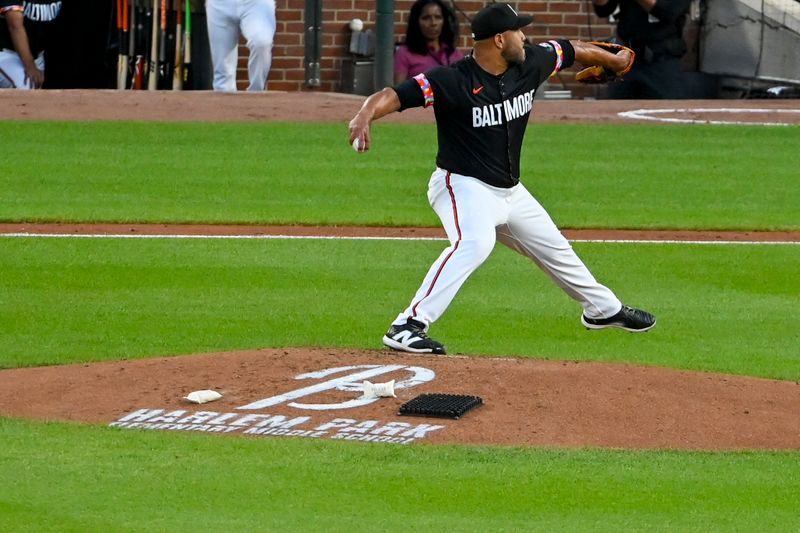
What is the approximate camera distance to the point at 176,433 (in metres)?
6.77

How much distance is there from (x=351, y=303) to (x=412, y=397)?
262 centimetres

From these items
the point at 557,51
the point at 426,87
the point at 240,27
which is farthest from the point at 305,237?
the point at 240,27

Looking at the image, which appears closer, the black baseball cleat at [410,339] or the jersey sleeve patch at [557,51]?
the black baseball cleat at [410,339]

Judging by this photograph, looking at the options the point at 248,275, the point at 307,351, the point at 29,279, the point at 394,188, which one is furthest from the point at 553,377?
the point at 394,188

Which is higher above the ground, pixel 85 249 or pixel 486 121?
pixel 486 121

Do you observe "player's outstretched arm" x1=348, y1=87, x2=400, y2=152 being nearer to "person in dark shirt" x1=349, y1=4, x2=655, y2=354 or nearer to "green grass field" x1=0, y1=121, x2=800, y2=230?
"person in dark shirt" x1=349, y1=4, x2=655, y2=354

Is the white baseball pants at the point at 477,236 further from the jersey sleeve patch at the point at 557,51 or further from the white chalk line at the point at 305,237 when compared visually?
the white chalk line at the point at 305,237

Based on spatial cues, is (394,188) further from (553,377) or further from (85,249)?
(553,377)

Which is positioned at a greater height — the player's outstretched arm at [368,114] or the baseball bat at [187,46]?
the player's outstretched arm at [368,114]

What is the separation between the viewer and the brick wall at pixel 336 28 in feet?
64.3

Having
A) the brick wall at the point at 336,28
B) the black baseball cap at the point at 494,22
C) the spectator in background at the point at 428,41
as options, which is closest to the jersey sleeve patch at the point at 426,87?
the black baseball cap at the point at 494,22

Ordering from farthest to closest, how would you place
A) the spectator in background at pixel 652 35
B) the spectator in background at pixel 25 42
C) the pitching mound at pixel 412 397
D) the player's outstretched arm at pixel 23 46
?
the spectator in background at pixel 652 35 → the spectator in background at pixel 25 42 → the player's outstretched arm at pixel 23 46 → the pitching mound at pixel 412 397

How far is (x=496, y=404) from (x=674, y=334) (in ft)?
7.43

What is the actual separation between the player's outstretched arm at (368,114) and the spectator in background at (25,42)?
1037 centimetres
